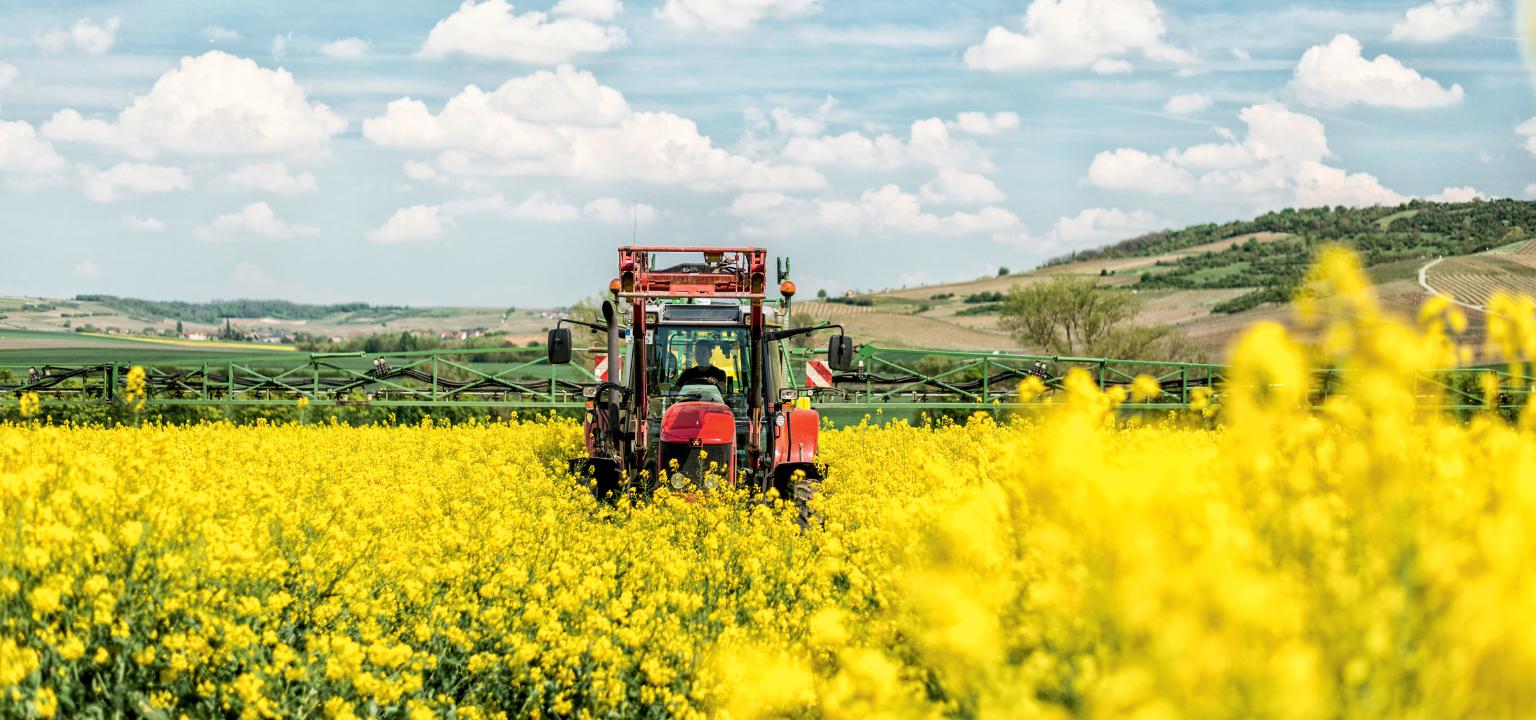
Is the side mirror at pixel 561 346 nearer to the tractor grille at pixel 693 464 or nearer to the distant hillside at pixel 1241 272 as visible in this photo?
the tractor grille at pixel 693 464

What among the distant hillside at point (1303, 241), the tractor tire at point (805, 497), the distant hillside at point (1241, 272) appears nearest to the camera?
the tractor tire at point (805, 497)

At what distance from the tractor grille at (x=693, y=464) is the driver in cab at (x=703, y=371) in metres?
1.20

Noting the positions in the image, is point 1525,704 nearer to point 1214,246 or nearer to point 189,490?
point 189,490

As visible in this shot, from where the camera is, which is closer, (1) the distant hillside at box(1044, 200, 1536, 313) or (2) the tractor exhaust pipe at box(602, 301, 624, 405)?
(2) the tractor exhaust pipe at box(602, 301, 624, 405)

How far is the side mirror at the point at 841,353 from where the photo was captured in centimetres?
1066

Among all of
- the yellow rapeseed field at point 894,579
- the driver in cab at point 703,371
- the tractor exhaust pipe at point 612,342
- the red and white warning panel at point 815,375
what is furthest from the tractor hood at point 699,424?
the red and white warning panel at point 815,375

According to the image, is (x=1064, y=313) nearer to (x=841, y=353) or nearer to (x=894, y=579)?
(x=841, y=353)

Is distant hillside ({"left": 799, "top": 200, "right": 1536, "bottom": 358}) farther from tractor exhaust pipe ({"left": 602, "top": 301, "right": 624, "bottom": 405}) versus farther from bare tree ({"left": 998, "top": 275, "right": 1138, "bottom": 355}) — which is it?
tractor exhaust pipe ({"left": 602, "top": 301, "right": 624, "bottom": 405})

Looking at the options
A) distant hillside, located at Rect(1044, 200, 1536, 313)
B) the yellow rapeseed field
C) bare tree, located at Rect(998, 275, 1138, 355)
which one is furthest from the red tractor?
distant hillside, located at Rect(1044, 200, 1536, 313)

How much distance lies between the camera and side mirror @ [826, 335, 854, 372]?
1066 centimetres

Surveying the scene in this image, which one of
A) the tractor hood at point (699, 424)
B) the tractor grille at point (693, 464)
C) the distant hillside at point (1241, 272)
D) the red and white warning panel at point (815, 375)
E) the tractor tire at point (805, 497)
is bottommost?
the tractor tire at point (805, 497)

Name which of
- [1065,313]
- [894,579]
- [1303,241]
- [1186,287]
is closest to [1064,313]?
[1065,313]

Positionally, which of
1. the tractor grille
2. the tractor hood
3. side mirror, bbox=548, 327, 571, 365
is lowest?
the tractor grille

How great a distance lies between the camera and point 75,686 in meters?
4.71
